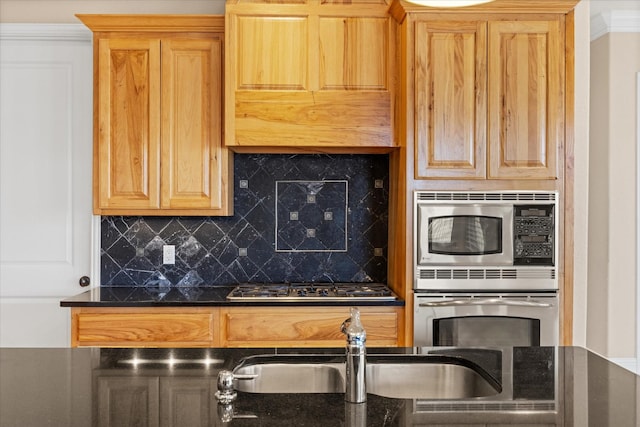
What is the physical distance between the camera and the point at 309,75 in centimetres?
311

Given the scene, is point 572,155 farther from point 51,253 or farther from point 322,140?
point 51,253

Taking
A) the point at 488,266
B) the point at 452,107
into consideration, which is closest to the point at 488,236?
the point at 488,266

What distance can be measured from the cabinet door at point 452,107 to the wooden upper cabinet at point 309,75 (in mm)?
225

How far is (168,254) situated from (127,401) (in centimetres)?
233

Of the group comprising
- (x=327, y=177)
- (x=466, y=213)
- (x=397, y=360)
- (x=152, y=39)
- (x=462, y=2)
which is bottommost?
(x=397, y=360)

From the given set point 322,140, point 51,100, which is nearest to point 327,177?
point 322,140

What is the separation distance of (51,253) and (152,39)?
148 cm

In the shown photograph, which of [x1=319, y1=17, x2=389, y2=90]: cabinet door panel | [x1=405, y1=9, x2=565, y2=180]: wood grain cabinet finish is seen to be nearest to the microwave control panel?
[x1=405, y1=9, x2=565, y2=180]: wood grain cabinet finish

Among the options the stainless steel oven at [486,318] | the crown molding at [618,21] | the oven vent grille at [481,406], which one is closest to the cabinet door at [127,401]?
the oven vent grille at [481,406]

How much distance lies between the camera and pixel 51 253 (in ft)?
11.8

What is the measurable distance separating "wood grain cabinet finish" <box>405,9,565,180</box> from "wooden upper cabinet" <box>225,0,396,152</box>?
23cm

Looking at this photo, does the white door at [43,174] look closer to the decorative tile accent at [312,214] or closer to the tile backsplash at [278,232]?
the tile backsplash at [278,232]

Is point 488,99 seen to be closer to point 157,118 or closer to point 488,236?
point 488,236

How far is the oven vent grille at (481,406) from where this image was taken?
1.20 m
